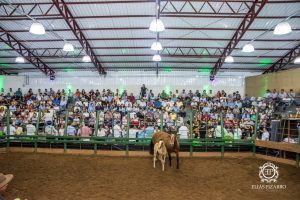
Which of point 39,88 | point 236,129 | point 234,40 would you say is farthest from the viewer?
point 39,88

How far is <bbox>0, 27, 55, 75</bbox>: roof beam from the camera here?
20369mm

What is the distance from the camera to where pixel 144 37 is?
65.8 feet

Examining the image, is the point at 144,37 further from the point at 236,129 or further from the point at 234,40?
the point at 236,129

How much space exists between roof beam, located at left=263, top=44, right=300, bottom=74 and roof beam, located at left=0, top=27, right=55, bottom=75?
888 inches

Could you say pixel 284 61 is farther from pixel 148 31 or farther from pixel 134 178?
pixel 134 178

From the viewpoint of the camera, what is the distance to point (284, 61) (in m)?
24.2

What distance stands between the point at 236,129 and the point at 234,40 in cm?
980

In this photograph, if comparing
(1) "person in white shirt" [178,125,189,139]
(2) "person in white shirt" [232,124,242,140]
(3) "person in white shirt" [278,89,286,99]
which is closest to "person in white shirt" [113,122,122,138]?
(1) "person in white shirt" [178,125,189,139]

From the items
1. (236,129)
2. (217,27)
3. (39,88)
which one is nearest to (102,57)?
(39,88)

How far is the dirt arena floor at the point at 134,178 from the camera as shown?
7.01 metres

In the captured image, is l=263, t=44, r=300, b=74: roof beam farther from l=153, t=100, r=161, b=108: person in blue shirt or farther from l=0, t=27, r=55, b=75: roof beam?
l=0, t=27, r=55, b=75: roof beam

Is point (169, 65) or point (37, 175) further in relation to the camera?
point (169, 65)

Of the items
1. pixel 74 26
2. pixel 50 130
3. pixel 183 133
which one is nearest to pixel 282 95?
pixel 183 133

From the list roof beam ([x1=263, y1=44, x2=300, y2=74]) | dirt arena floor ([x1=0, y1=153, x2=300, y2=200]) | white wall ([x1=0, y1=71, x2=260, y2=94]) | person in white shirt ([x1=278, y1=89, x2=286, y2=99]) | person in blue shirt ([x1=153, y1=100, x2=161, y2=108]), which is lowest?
dirt arena floor ([x1=0, y1=153, x2=300, y2=200])
